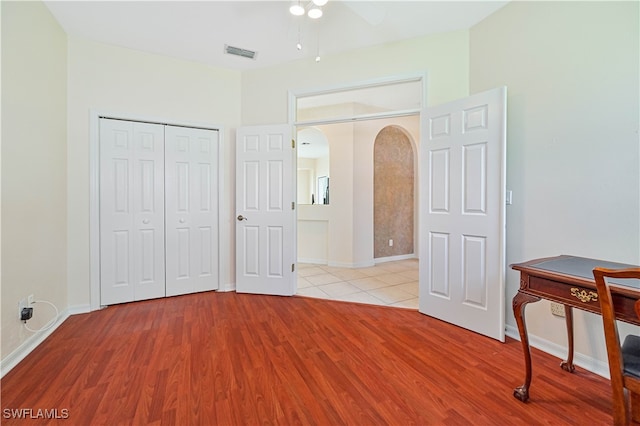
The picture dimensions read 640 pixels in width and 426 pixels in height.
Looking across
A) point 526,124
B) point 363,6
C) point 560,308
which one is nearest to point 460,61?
point 526,124

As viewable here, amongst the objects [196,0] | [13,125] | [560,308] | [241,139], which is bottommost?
[560,308]

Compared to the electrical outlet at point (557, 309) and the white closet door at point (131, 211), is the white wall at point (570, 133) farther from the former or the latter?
the white closet door at point (131, 211)

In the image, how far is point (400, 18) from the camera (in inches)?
96.7

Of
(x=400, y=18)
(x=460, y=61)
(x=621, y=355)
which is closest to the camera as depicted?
(x=621, y=355)

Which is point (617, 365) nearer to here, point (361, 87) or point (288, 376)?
point (288, 376)

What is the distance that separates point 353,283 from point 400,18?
3.00m

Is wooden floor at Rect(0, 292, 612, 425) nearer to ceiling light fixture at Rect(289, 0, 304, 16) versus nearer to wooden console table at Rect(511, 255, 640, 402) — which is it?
wooden console table at Rect(511, 255, 640, 402)

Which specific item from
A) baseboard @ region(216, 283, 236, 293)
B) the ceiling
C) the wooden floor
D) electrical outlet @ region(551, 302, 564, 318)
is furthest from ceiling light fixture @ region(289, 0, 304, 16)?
baseboard @ region(216, 283, 236, 293)

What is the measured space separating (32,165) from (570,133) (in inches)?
154

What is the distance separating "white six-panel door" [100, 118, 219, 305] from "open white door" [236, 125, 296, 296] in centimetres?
35

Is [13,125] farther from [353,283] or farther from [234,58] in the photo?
[353,283]

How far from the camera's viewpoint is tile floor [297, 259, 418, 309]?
315cm
